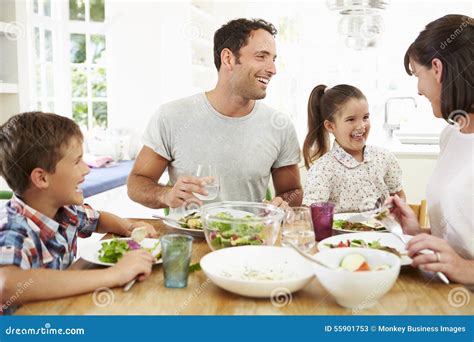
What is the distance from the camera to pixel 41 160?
1465 millimetres

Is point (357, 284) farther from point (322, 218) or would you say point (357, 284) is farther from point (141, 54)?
point (141, 54)

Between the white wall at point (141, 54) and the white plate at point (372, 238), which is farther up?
the white wall at point (141, 54)

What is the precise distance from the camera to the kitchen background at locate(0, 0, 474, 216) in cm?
368

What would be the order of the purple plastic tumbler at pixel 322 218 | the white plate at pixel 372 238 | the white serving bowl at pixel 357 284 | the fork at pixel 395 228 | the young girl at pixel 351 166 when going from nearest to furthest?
1. the white serving bowl at pixel 357 284
2. the fork at pixel 395 228
3. the white plate at pixel 372 238
4. the purple plastic tumbler at pixel 322 218
5. the young girl at pixel 351 166

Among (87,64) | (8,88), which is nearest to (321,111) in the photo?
(8,88)

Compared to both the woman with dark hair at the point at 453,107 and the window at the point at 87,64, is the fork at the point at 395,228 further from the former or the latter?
the window at the point at 87,64

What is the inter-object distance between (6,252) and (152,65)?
424 cm

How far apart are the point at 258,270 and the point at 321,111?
1.31m

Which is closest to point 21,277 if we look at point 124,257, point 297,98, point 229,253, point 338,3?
point 124,257

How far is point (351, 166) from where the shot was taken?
7.70 feet

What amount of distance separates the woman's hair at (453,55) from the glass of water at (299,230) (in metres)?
0.50

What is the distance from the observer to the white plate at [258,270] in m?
1.16

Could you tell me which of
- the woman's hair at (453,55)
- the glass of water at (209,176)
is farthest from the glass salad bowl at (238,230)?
the woman's hair at (453,55)

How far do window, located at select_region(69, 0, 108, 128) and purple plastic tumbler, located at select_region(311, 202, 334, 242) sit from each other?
3.98 meters
